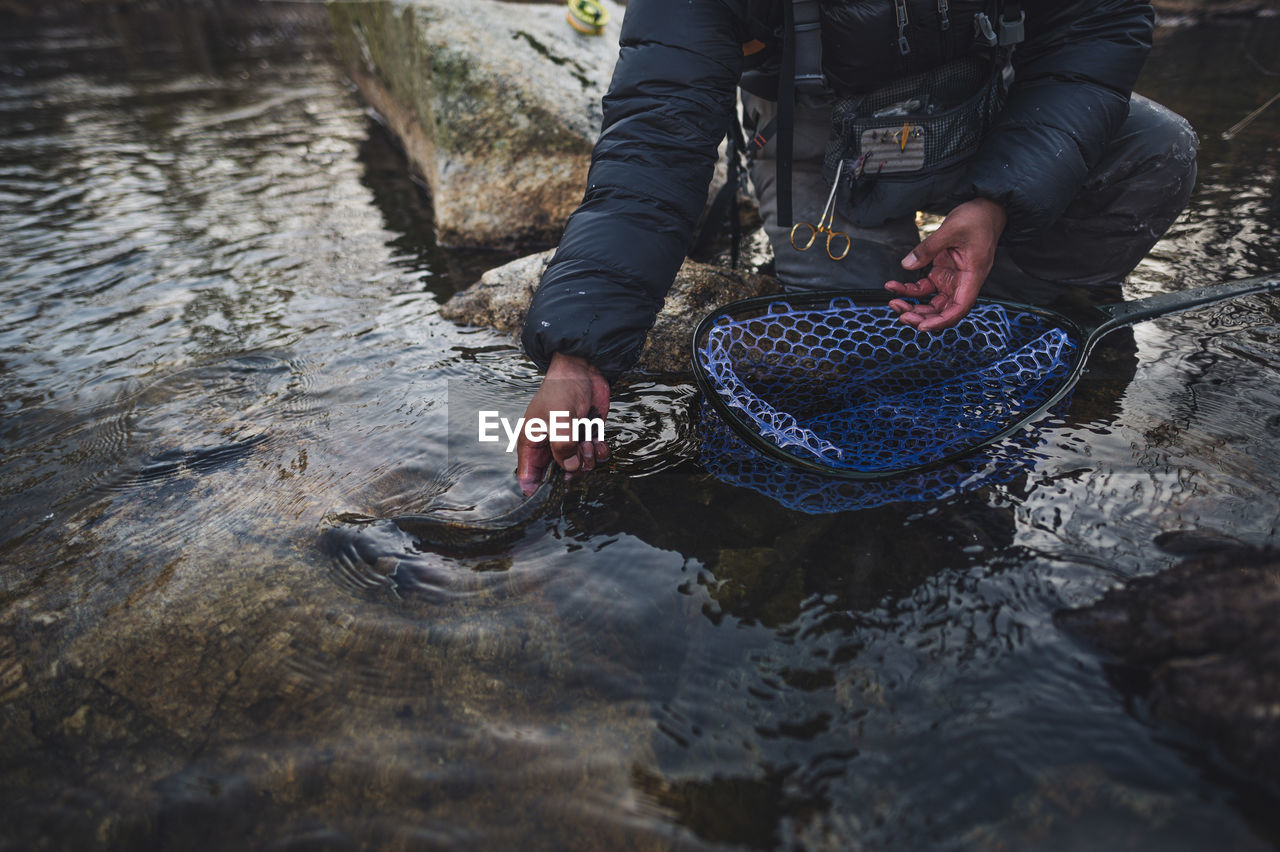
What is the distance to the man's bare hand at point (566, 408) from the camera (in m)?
2.31

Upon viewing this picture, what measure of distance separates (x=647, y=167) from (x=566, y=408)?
90 centimetres

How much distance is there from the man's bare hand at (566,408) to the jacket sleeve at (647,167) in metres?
0.05

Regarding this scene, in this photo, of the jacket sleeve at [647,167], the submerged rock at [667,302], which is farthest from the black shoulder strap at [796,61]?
the submerged rock at [667,302]

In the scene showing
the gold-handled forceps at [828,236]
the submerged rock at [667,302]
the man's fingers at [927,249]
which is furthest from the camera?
the submerged rock at [667,302]

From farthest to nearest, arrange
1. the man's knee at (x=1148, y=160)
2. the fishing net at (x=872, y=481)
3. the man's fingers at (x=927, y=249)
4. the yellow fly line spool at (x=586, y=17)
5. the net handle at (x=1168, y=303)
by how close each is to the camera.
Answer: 1. the yellow fly line spool at (x=586, y=17)
2. the man's knee at (x=1148, y=160)
3. the net handle at (x=1168, y=303)
4. the man's fingers at (x=927, y=249)
5. the fishing net at (x=872, y=481)

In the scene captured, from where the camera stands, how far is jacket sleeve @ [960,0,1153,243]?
2.63 m

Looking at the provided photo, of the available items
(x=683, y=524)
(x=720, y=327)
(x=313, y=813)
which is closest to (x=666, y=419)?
(x=720, y=327)

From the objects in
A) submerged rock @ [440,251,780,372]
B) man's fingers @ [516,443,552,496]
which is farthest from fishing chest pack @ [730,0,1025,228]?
man's fingers @ [516,443,552,496]

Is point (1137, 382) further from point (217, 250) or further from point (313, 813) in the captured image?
point (217, 250)

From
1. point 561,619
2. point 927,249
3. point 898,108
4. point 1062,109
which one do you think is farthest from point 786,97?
point 561,619

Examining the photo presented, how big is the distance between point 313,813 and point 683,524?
131 cm

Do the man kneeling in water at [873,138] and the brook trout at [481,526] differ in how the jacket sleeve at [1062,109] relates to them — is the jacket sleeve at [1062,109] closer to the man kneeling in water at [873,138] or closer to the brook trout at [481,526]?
the man kneeling in water at [873,138]

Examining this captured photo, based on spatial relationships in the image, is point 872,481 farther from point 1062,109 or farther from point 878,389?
point 1062,109

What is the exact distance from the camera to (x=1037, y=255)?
3.49 m
